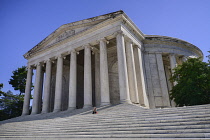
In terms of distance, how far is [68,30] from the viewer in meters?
32.3

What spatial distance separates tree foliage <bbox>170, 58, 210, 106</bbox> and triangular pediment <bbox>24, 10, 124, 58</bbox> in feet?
41.9

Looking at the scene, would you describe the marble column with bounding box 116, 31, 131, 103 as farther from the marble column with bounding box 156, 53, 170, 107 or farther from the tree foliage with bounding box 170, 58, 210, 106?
the marble column with bounding box 156, 53, 170, 107

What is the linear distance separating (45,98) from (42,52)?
33.1 ft

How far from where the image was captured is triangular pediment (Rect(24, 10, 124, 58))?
2761 cm

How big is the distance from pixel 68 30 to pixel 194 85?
934 inches

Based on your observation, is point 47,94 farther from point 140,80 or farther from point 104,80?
point 140,80

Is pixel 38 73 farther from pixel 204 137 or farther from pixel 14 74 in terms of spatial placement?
pixel 204 137

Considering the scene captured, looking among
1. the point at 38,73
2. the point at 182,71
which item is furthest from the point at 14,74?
the point at 182,71

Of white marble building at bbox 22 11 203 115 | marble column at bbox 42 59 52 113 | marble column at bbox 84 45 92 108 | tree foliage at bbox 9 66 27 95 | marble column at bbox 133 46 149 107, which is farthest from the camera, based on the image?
tree foliage at bbox 9 66 27 95

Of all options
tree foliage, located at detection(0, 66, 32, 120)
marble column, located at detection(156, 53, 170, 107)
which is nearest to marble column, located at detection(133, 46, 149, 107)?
marble column, located at detection(156, 53, 170, 107)

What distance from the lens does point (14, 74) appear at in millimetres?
50688

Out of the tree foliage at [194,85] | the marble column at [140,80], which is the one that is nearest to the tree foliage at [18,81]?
the marble column at [140,80]

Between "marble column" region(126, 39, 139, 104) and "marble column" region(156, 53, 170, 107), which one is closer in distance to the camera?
"marble column" region(126, 39, 139, 104)

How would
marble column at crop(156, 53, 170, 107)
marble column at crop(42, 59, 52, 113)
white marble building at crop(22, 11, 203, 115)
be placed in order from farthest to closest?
1. marble column at crop(42, 59, 52, 113)
2. marble column at crop(156, 53, 170, 107)
3. white marble building at crop(22, 11, 203, 115)
